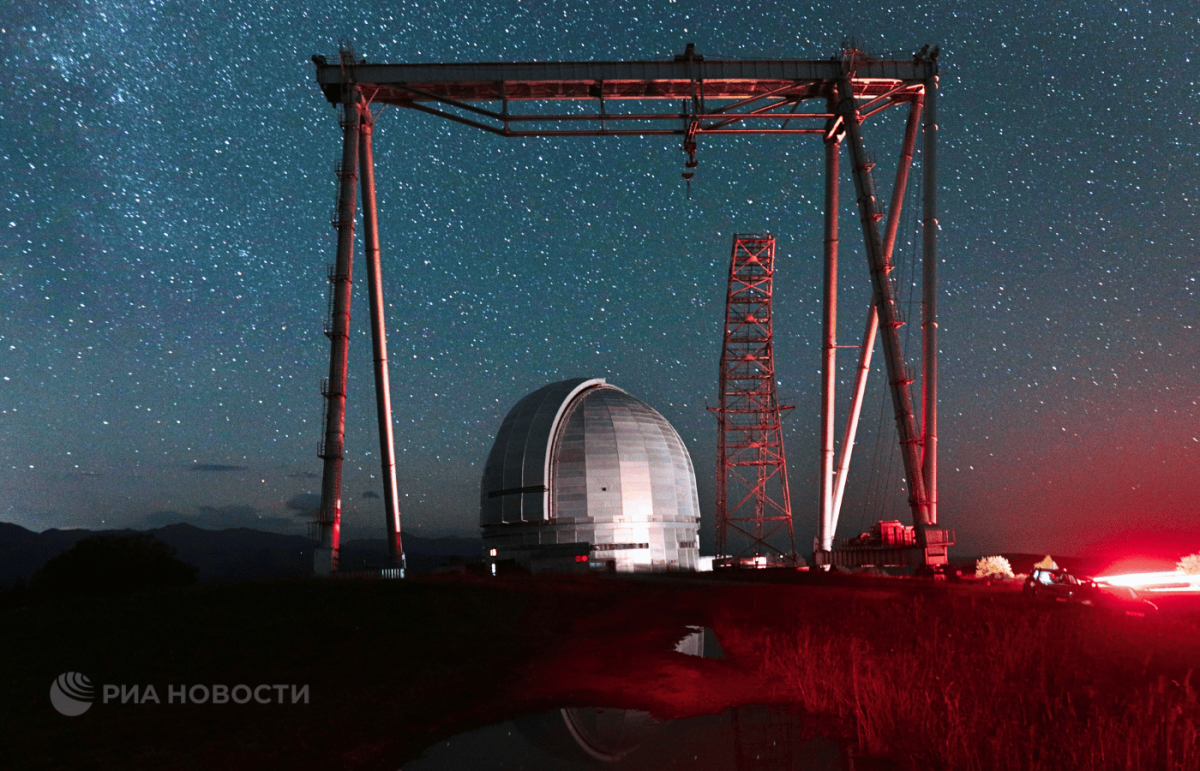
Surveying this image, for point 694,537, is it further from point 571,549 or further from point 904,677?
point 904,677

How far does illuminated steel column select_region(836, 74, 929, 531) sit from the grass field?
9715mm

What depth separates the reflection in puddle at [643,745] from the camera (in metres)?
7.57

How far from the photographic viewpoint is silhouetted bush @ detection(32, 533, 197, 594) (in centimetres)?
2927

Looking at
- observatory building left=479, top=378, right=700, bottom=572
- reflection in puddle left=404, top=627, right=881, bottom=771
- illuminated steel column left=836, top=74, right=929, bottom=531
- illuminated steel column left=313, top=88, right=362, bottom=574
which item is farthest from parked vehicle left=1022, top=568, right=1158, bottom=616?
observatory building left=479, top=378, right=700, bottom=572

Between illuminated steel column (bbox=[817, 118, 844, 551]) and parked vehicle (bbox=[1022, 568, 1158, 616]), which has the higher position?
illuminated steel column (bbox=[817, 118, 844, 551])

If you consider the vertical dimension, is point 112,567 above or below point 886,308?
below

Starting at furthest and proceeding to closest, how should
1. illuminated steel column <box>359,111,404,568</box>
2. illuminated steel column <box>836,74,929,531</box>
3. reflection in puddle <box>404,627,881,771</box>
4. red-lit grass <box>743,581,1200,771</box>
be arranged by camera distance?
illuminated steel column <box>359,111,404,568</box> < illuminated steel column <box>836,74,929,531</box> < reflection in puddle <box>404,627,881,771</box> < red-lit grass <box>743,581,1200,771</box>

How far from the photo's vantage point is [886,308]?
30.6m

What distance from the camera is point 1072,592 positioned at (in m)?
18.4

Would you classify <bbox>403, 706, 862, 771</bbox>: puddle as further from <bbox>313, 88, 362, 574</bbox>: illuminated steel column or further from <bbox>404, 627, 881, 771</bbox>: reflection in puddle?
<bbox>313, 88, 362, 574</bbox>: illuminated steel column

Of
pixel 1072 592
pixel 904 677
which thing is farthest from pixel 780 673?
pixel 1072 592

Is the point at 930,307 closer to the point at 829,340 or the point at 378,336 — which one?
the point at 829,340

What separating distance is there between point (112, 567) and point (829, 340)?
3304 centimetres

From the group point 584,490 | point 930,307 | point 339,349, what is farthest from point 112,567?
point 930,307
